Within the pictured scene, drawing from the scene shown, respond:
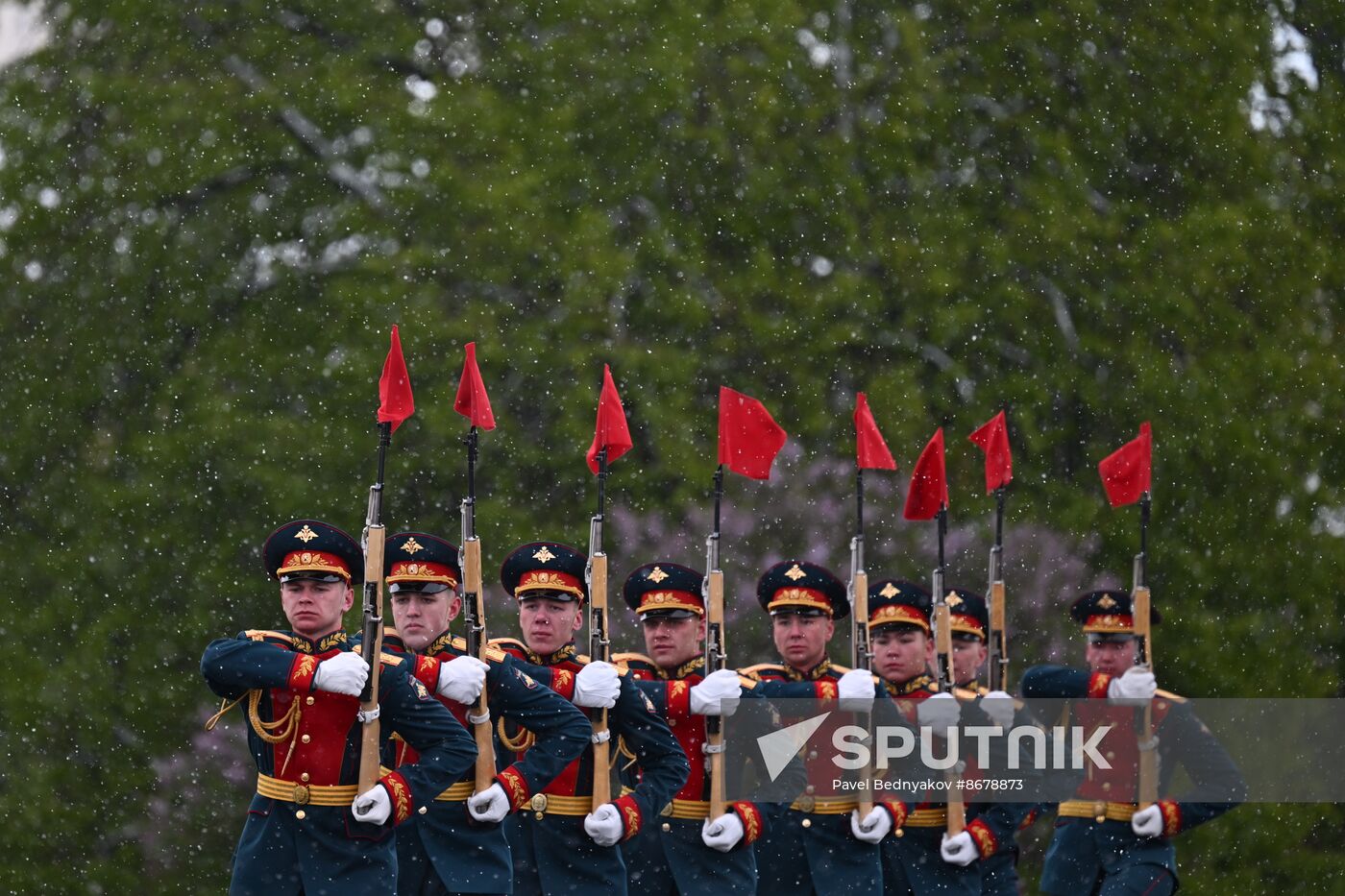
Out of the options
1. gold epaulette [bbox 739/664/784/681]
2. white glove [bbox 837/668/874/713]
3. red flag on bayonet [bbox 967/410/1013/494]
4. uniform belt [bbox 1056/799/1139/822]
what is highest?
red flag on bayonet [bbox 967/410/1013/494]

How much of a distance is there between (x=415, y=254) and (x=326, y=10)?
7.58ft

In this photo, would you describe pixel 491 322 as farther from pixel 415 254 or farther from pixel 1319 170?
pixel 1319 170

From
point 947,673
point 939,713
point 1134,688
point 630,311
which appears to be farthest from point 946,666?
point 630,311

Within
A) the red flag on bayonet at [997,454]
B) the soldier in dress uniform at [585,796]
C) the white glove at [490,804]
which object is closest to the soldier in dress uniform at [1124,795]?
the red flag on bayonet at [997,454]

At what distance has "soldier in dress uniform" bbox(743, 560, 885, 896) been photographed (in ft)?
31.0

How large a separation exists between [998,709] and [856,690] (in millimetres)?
1390

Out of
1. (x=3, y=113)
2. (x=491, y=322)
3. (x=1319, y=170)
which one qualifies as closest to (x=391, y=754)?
(x=491, y=322)

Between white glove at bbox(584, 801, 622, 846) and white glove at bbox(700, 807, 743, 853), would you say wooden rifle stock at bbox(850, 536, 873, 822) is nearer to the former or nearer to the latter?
white glove at bbox(700, 807, 743, 853)

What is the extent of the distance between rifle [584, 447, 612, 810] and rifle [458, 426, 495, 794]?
39 centimetres

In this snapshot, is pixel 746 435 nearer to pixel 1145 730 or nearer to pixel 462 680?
pixel 462 680

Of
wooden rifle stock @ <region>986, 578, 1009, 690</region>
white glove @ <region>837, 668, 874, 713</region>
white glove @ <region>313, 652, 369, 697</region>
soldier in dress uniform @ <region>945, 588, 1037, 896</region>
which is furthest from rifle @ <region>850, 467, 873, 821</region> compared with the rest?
white glove @ <region>313, 652, 369, 697</region>

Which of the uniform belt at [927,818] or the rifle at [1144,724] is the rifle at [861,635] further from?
the rifle at [1144,724]

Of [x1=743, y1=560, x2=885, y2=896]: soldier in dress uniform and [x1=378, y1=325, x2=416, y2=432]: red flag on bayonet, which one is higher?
[x1=378, y1=325, x2=416, y2=432]: red flag on bayonet

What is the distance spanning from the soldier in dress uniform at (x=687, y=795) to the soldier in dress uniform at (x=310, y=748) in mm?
1529
